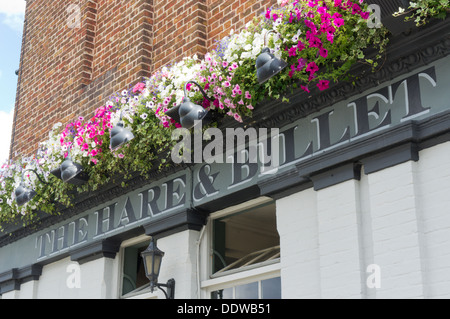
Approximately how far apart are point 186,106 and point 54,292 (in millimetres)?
4120

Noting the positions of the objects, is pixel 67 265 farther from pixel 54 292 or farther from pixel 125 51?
pixel 125 51

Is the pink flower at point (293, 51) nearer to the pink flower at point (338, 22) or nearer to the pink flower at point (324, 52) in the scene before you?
the pink flower at point (324, 52)

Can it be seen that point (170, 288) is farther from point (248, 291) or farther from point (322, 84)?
point (322, 84)

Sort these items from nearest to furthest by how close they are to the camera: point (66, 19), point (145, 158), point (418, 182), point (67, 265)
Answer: point (418, 182) < point (145, 158) < point (67, 265) < point (66, 19)

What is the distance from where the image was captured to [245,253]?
738cm

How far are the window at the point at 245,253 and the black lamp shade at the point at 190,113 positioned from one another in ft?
3.87

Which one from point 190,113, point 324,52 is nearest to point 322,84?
point 324,52

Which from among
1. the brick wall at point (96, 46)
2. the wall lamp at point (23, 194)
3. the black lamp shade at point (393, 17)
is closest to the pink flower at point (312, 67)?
the black lamp shade at point (393, 17)

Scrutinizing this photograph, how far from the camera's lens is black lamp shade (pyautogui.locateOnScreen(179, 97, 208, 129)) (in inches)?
265

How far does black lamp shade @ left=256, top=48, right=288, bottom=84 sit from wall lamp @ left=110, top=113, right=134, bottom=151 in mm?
1974

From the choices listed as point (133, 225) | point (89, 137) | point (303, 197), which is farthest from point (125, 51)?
point (303, 197)

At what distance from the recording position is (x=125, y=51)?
9.70 meters

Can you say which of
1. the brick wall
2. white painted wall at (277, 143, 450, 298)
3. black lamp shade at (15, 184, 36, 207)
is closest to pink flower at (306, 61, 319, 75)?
white painted wall at (277, 143, 450, 298)

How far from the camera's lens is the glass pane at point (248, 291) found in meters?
7.00
